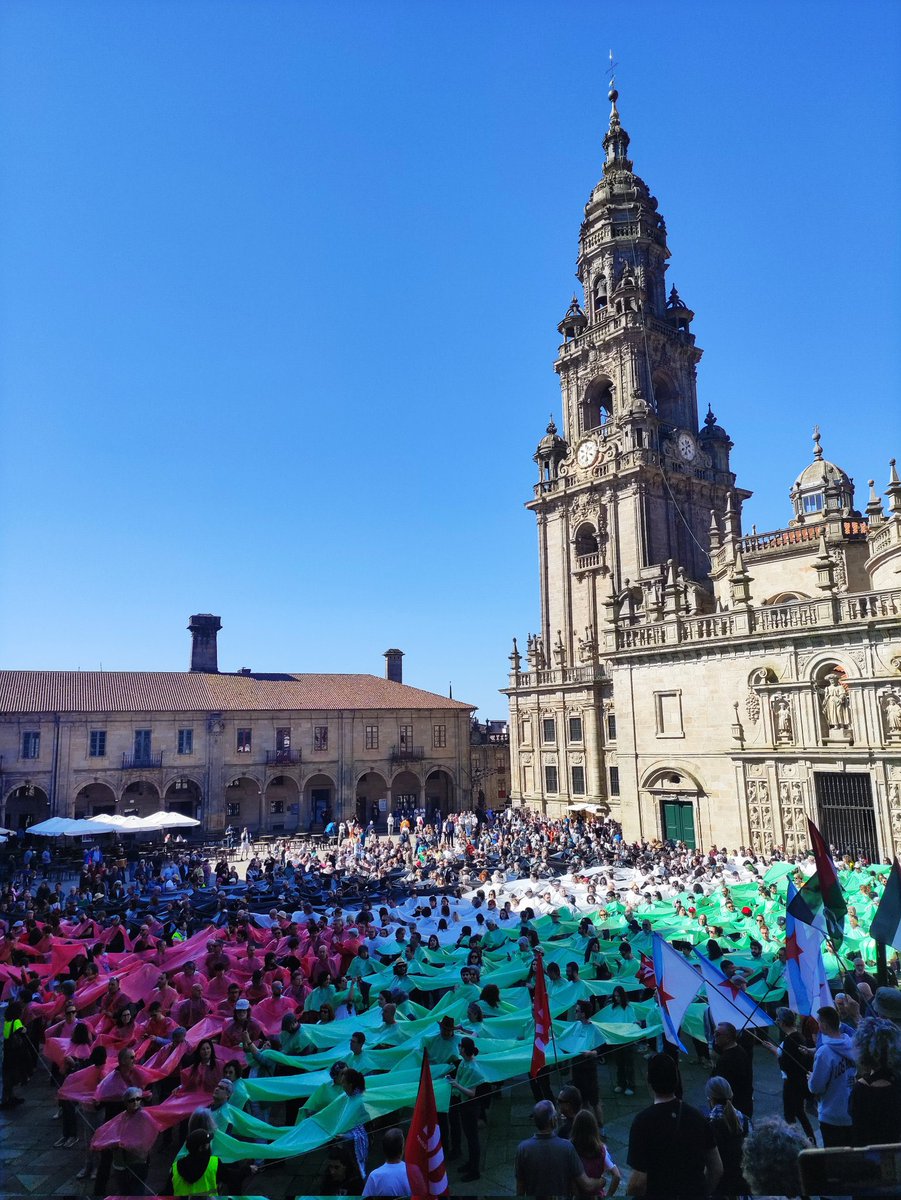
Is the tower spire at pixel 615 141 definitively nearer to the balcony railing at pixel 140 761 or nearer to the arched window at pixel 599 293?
the arched window at pixel 599 293

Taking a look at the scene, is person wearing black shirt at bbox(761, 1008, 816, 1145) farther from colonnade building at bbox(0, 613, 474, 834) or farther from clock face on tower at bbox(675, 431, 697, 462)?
colonnade building at bbox(0, 613, 474, 834)

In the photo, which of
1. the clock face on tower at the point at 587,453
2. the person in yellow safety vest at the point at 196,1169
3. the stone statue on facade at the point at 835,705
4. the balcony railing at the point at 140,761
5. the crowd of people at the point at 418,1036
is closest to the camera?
the crowd of people at the point at 418,1036

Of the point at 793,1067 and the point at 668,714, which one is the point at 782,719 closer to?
the point at 668,714

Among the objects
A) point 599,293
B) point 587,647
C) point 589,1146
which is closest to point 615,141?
point 599,293

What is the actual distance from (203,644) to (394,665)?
1500 cm

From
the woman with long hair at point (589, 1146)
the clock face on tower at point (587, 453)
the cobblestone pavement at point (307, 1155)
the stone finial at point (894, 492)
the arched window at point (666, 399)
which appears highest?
the arched window at point (666, 399)

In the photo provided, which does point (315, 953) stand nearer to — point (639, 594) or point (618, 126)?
point (639, 594)

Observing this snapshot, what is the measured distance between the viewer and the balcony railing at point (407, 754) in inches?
1966

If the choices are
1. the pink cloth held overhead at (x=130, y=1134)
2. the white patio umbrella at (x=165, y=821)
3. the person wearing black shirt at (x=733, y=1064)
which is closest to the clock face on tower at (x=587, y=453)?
the white patio umbrella at (x=165, y=821)

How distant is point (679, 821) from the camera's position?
30.2m

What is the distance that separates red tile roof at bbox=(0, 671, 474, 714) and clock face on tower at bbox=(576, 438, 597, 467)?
19.5 meters

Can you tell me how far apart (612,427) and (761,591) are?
14589mm

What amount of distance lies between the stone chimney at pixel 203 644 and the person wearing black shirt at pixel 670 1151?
5054cm

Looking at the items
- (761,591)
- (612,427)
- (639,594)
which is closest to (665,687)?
(761,591)
